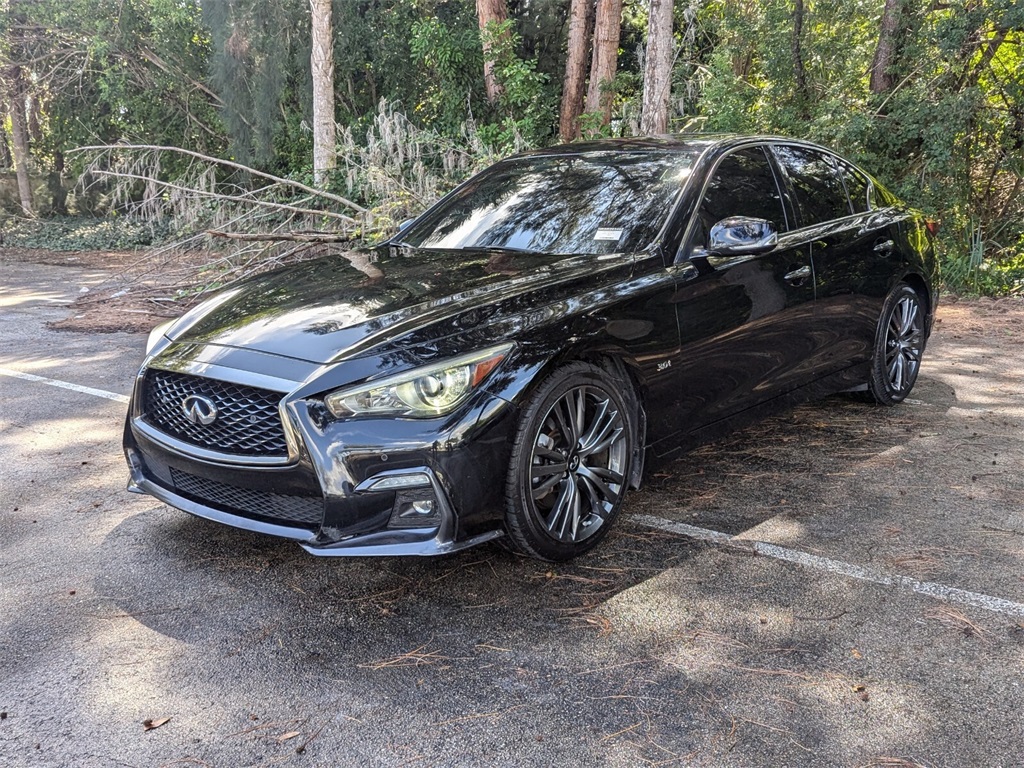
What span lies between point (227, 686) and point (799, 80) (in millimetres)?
12175

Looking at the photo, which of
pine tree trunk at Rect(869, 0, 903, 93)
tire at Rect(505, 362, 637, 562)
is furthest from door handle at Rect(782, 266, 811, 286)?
pine tree trunk at Rect(869, 0, 903, 93)

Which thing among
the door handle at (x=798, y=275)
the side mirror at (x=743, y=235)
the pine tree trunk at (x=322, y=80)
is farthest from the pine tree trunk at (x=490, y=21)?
the side mirror at (x=743, y=235)

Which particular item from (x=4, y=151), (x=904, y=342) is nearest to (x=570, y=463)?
(x=904, y=342)

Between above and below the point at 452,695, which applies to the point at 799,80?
above

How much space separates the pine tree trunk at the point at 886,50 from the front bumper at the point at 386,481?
10965mm

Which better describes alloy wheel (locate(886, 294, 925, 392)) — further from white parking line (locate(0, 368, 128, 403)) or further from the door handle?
white parking line (locate(0, 368, 128, 403))

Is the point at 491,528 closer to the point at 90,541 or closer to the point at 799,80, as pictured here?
the point at 90,541

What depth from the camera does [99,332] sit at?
9203 millimetres

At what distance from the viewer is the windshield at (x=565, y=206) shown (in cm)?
426

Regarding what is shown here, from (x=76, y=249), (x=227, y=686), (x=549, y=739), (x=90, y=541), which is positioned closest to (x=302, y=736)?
(x=227, y=686)

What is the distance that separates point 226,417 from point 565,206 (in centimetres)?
204

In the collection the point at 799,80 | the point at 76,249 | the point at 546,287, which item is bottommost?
the point at 76,249

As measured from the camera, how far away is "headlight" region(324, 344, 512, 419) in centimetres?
316

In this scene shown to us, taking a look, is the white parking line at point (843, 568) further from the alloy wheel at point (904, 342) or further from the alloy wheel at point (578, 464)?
the alloy wheel at point (904, 342)
